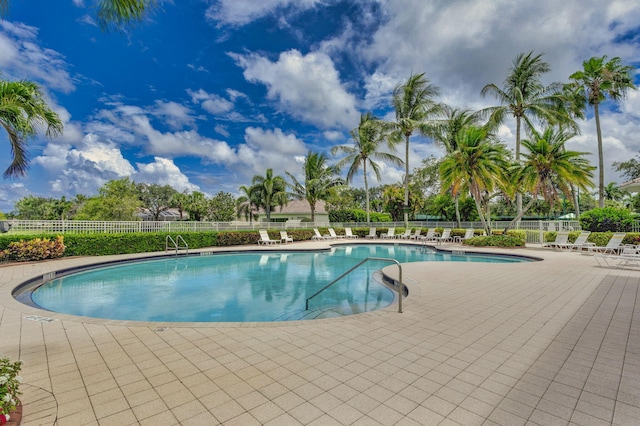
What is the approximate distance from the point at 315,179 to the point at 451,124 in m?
11.5

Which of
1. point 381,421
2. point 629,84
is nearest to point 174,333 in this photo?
point 381,421

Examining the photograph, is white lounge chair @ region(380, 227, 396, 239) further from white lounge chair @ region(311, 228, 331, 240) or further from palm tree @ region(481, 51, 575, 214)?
palm tree @ region(481, 51, 575, 214)

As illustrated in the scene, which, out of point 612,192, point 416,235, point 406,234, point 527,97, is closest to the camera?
point 527,97

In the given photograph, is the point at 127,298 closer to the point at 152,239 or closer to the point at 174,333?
the point at 174,333

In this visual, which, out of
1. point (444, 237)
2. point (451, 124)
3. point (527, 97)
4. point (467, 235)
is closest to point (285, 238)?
A: point (444, 237)

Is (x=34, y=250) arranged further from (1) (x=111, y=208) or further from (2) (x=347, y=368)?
(1) (x=111, y=208)

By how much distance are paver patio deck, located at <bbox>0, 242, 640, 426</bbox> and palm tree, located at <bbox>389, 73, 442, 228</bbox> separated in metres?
18.4

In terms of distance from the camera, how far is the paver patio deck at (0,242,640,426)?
93.0 inches

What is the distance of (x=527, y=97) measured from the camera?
20.9m

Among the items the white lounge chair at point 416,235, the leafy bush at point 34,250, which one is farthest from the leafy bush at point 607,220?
the leafy bush at point 34,250

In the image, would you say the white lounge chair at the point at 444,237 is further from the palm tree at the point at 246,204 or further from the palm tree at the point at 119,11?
the palm tree at the point at 119,11

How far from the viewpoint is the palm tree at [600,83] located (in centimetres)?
1939

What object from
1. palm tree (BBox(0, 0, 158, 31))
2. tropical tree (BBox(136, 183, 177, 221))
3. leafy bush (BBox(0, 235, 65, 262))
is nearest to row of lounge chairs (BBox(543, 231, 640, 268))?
palm tree (BBox(0, 0, 158, 31))

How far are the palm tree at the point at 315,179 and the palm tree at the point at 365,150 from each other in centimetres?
153
